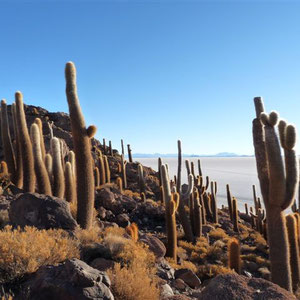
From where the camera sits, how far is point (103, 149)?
125ft

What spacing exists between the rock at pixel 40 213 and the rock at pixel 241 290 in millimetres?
4905

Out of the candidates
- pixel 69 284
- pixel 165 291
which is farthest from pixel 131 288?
pixel 165 291

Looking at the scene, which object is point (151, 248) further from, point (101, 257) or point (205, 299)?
point (205, 299)

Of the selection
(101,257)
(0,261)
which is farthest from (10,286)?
(101,257)

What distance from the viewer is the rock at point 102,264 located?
627 centimetres

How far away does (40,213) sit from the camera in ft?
28.8

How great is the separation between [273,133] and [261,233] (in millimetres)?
14876

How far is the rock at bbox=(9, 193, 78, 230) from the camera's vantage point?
8680mm

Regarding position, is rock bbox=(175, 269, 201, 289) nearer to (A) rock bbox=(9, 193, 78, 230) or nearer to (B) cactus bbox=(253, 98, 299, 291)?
(B) cactus bbox=(253, 98, 299, 291)

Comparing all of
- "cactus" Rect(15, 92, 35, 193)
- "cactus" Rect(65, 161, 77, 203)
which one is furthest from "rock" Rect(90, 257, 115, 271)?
"cactus" Rect(15, 92, 35, 193)

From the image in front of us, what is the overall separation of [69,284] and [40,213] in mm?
4683

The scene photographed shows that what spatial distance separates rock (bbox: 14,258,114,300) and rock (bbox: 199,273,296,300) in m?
1.69

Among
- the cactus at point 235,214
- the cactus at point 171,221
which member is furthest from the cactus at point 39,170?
the cactus at point 235,214

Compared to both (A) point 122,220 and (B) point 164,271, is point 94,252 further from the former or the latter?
(A) point 122,220
